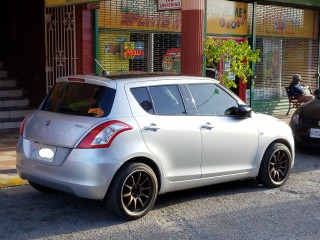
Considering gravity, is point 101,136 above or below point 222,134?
above

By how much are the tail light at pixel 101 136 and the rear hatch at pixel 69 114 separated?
0.06 metres

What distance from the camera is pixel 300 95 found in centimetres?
1539

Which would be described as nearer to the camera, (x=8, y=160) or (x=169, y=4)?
(x=8, y=160)

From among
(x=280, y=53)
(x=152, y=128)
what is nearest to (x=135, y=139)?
(x=152, y=128)

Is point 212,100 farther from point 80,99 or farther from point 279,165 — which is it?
point 80,99

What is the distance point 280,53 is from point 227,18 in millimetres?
2858

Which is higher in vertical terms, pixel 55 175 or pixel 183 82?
pixel 183 82

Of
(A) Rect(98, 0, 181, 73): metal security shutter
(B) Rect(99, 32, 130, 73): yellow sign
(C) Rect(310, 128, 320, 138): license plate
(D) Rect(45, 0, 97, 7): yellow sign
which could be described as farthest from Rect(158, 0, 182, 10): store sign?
(C) Rect(310, 128, 320, 138): license plate

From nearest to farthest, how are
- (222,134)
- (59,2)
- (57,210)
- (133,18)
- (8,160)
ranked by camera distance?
1. (57,210)
2. (222,134)
3. (8,160)
4. (59,2)
5. (133,18)

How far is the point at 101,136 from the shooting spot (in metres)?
5.52

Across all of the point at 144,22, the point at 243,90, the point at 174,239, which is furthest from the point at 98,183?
the point at 243,90

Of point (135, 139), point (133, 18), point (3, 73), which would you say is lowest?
point (135, 139)

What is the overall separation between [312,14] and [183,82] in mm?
12272

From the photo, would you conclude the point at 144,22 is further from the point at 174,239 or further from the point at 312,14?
the point at 174,239
